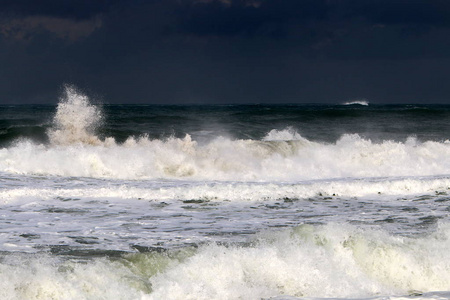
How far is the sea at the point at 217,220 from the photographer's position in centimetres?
741

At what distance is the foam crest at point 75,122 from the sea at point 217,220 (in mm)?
50

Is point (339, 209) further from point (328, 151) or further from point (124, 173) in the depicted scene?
point (328, 151)

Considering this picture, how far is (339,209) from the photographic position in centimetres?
1287

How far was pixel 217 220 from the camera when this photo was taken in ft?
36.9

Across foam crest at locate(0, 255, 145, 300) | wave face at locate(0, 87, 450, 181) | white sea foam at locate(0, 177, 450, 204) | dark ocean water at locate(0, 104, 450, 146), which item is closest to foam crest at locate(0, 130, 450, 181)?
wave face at locate(0, 87, 450, 181)

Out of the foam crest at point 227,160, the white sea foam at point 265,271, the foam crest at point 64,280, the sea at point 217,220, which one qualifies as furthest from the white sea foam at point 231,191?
the foam crest at point 64,280

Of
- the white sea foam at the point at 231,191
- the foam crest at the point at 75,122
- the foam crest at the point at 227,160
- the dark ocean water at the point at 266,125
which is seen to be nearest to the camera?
the white sea foam at the point at 231,191

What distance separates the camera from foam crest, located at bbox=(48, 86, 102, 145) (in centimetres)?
2288

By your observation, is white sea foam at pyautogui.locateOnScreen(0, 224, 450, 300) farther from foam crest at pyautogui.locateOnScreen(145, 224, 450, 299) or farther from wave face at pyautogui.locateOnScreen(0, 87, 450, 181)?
wave face at pyautogui.locateOnScreen(0, 87, 450, 181)

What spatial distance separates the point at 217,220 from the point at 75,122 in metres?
13.4

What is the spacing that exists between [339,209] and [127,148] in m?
9.50

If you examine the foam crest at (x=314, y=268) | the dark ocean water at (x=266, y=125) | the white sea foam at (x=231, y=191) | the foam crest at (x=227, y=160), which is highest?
the dark ocean water at (x=266, y=125)

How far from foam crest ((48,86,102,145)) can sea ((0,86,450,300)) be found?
0.05 metres

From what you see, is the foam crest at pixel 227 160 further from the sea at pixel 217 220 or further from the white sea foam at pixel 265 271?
the white sea foam at pixel 265 271
